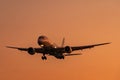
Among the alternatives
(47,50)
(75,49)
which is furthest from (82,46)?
(47,50)

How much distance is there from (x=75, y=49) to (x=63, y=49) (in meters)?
3.71

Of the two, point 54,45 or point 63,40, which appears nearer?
point 54,45

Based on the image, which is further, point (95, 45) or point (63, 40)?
point (63, 40)

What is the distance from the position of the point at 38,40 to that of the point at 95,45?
43.5ft

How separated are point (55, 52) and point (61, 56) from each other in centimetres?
398

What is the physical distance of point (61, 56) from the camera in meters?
118

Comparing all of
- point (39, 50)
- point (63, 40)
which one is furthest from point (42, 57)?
point (63, 40)

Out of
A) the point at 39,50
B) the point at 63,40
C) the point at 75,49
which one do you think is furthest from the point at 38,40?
the point at 63,40

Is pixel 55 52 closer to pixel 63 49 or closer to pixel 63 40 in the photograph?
pixel 63 49

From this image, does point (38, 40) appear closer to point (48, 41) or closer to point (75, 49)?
point (48, 41)

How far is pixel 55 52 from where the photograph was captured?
115 meters

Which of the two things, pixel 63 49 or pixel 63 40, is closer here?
pixel 63 49

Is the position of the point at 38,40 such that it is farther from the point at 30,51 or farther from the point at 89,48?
the point at 89,48

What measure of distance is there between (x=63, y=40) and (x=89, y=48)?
36582mm
